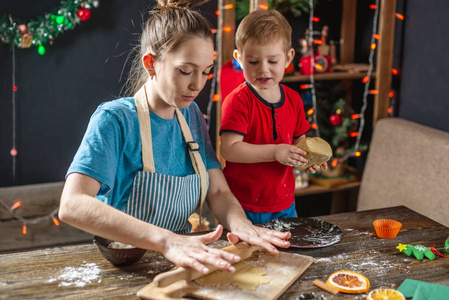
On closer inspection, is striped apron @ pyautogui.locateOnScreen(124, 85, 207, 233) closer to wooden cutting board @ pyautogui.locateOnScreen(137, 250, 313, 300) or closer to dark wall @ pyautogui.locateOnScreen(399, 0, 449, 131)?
wooden cutting board @ pyautogui.locateOnScreen(137, 250, 313, 300)

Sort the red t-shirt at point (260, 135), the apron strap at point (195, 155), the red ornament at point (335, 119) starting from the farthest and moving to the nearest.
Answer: the red ornament at point (335, 119)
the red t-shirt at point (260, 135)
the apron strap at point (195, 155)

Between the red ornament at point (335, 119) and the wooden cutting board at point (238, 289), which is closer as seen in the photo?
the wooden cutting board at point (238, 289)

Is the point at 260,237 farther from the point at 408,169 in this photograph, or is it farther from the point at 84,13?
the point at 84,13

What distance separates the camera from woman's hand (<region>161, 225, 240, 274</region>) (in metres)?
1.18

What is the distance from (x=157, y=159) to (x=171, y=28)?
1.39 ft

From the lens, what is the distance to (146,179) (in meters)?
1.55

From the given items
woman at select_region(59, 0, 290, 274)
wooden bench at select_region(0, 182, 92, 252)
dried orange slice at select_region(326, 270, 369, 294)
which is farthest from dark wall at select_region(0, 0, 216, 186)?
dried orange slice at select_region(326, 270, 369, 294)

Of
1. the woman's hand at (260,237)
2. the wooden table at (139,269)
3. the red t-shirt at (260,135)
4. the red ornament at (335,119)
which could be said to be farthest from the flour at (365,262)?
the red ornament at (335,119)

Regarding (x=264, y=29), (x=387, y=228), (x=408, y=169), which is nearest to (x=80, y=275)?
(x=387, y=228)

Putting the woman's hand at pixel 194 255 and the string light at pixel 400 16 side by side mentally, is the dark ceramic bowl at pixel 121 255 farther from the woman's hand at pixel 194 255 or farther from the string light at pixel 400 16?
the string light at pixel 400 16

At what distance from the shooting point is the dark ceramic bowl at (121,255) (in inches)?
51.4

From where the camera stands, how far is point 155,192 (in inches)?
61.7

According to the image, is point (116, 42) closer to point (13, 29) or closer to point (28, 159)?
point (13, 29)

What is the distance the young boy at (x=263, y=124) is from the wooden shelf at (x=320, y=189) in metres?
1.13
